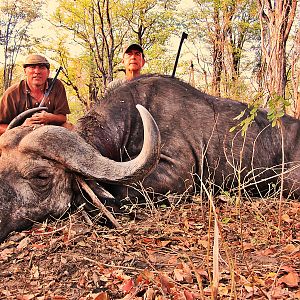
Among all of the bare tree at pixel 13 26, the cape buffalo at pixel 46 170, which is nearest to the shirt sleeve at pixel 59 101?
the cape buffalo at pixel 46 170

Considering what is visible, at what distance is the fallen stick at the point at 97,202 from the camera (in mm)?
3793

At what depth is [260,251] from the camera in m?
3.18

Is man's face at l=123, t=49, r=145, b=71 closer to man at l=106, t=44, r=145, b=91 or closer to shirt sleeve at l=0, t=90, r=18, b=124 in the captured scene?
man at l=106, t=44, r=145, b=91

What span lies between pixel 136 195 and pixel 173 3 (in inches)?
880

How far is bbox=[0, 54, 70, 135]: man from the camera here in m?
6.22

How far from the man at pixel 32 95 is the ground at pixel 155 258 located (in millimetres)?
2726

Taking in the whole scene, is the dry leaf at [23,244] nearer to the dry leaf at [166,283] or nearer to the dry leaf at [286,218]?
the dry leaf at [166,283]

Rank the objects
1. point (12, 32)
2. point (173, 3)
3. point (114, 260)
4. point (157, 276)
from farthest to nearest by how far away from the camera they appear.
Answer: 1. point (12, 32)
2. point (173, 3)
3. point (114, 260)
4. point (157, 276)

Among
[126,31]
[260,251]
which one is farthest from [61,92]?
[126,31]

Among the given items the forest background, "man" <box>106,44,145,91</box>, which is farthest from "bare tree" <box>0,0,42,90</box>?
"man" <box>106,44,145,91</box>

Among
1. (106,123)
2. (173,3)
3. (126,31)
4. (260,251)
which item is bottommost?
(260,251)

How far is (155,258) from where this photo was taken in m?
3.11

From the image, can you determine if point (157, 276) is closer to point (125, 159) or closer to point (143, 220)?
point (143, 220)

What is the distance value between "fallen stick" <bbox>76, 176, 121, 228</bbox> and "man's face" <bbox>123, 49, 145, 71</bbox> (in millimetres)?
4033
